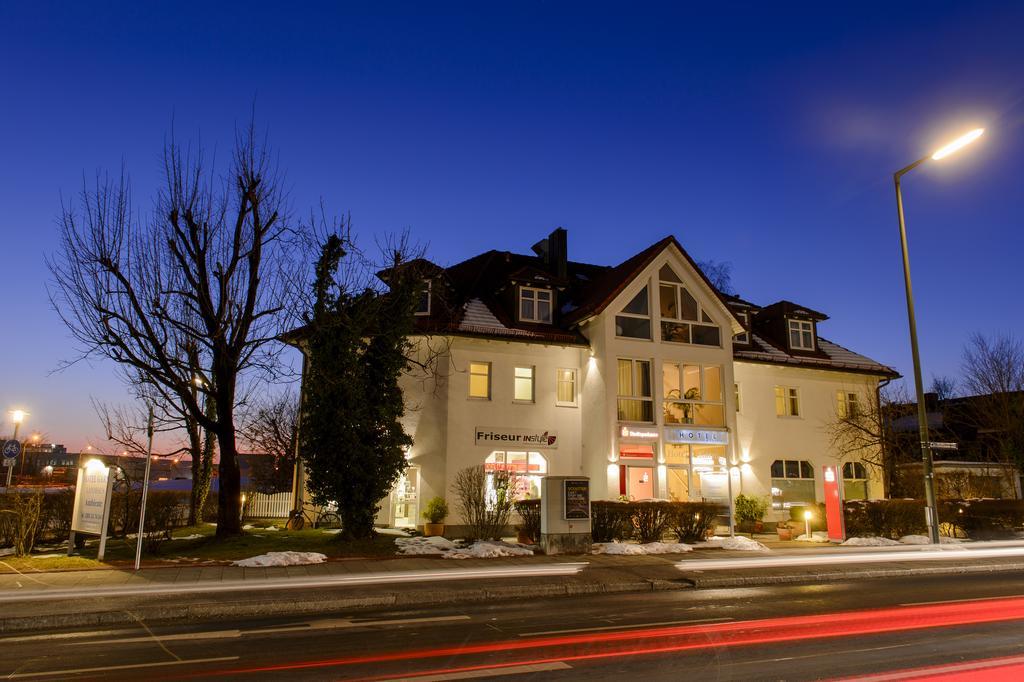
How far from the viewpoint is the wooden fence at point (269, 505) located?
2969cm

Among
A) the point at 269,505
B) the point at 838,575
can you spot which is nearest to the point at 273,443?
the point at 269,505

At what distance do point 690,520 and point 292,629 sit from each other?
13260 millimetres

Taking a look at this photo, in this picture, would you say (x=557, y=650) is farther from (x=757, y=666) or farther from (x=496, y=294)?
(x=496, y=294)

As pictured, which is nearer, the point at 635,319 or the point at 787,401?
the point at 635,319

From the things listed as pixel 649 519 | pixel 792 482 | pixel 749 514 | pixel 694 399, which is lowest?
pixel 749 514

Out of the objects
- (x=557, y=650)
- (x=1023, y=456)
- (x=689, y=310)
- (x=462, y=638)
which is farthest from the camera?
(x=1023, y=456)

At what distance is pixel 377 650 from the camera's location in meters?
7.52

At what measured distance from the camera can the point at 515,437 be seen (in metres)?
24.0

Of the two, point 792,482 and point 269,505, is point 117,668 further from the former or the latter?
point 792,482

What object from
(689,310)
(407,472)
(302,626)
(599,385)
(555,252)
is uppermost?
(555,252)

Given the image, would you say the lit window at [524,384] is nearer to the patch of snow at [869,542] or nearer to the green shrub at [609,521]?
the green shrub at [609,521]

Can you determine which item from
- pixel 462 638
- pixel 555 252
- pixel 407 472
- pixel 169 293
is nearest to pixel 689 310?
pixel 555 252

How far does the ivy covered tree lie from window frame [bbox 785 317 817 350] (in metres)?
20.0

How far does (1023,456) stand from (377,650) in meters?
32.7
